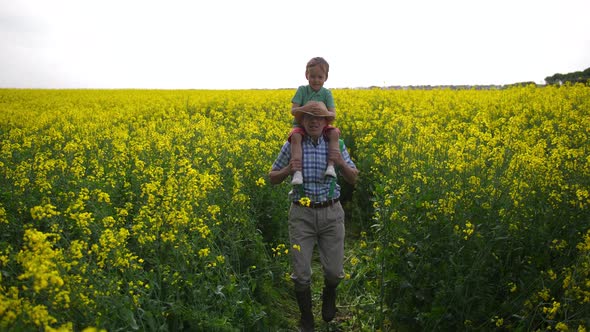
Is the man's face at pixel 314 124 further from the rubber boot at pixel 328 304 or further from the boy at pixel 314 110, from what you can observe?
the rubber boot at pixel 328 304

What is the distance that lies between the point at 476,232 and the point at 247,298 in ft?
6.12

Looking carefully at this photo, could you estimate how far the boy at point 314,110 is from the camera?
3572mm

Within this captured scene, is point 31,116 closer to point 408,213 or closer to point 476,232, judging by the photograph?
point 408,213

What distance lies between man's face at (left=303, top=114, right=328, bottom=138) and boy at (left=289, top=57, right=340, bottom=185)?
0.19 feet

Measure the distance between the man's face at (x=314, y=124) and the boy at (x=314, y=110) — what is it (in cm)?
6

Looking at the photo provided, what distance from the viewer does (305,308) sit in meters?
3.88

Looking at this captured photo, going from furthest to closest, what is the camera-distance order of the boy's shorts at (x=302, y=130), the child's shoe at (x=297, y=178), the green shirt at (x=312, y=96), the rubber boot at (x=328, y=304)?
the green shirt at (x=312, y=96)
the rubber boot at (x=328, y=304)
the boy's shorts at (x=302, y=130)
the child's shoe at (x=297, y=178)

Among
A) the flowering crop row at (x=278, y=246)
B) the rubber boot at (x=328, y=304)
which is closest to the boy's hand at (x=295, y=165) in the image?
the flowering crop row at (x=278, y=246)

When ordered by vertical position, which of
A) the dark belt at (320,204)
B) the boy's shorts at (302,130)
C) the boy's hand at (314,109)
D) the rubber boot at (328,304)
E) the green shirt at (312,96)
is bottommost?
the rubber boot at (328,304)

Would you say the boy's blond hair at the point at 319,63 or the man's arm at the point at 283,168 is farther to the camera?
the boy's blond hair at the point at 319,63

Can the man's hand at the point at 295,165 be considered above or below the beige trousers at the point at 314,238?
above

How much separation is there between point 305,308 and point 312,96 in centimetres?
187

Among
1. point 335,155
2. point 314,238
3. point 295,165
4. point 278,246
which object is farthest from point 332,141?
point 278,246

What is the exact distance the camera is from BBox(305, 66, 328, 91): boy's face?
3.82 m
